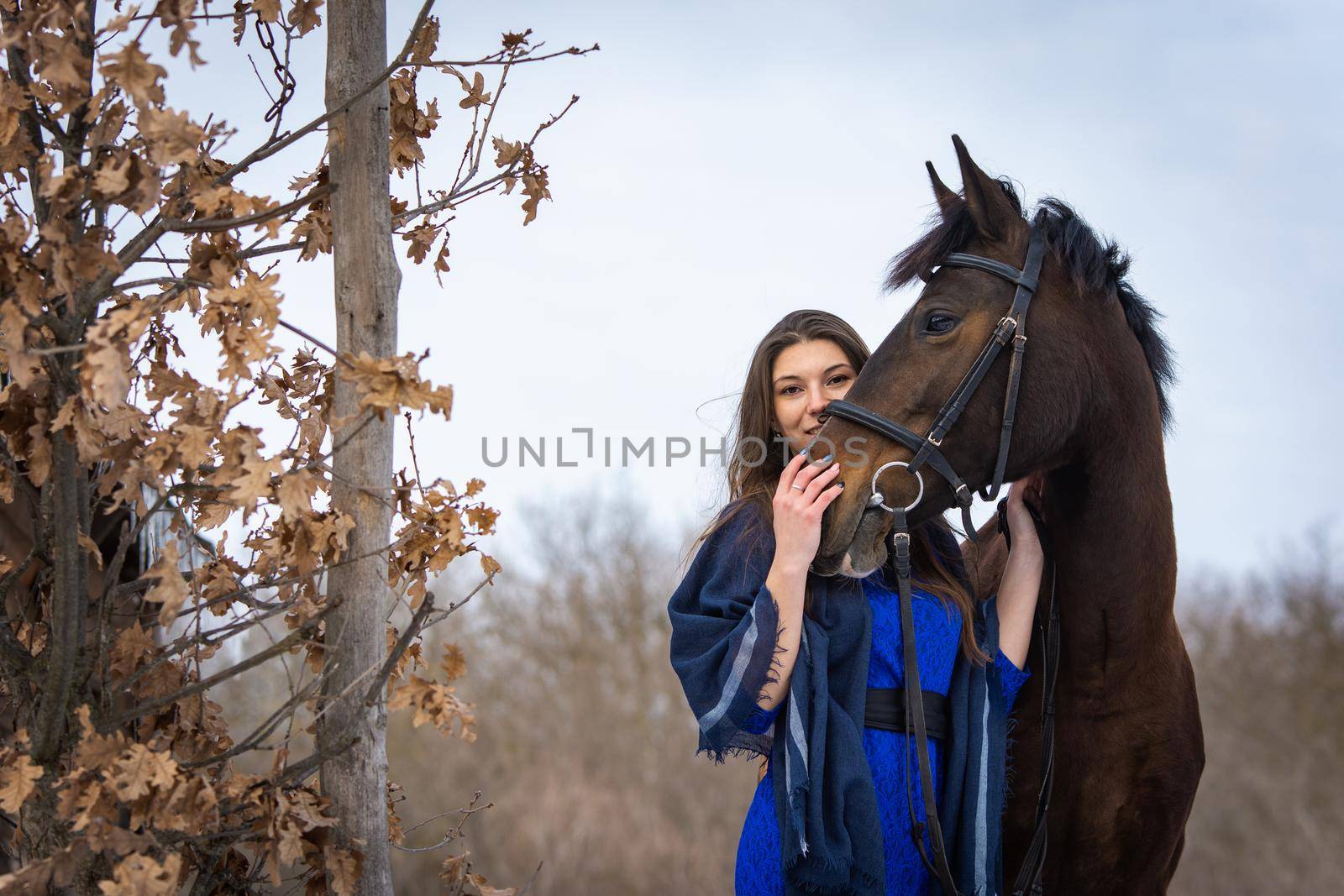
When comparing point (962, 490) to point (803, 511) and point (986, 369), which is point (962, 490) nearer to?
point (986, 369)

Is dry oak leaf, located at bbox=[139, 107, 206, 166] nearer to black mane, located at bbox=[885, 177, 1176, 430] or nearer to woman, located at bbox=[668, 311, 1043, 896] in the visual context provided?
woman, located at bbox=[668, 311, 1043, 896]

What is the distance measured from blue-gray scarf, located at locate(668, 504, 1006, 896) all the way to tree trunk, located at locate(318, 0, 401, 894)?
2.34 feet

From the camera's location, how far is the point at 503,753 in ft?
50.9

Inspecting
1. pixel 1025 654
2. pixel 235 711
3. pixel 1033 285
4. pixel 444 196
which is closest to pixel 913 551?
pixel 1025 654

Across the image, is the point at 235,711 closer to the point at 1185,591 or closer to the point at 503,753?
the point at 503,753

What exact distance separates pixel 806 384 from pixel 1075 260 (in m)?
0.73

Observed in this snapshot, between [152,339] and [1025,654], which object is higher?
[152,339]

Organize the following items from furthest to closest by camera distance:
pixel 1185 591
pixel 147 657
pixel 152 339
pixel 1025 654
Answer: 1. pixel 1185 591
2. pixel 1025 654
3. pixel 152 339
4. pixel 147 657

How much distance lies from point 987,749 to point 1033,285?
43.7 inches

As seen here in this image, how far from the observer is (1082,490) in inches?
105

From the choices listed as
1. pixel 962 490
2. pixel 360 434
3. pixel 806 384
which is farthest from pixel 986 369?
pixel 360 434

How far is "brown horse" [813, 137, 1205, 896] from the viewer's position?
2.57 metres

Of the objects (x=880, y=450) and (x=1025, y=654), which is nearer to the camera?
(x=880, y=450)

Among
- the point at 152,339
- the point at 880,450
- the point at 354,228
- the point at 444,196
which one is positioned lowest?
the point at 880,450
